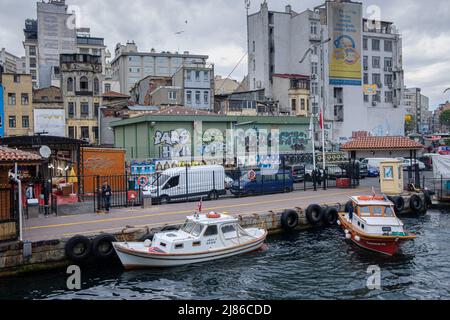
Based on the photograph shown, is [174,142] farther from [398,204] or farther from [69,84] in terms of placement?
[398,204]

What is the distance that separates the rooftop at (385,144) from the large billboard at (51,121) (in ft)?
131

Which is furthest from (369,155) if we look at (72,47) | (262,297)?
(72,47)

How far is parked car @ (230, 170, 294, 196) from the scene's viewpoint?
1389 inches

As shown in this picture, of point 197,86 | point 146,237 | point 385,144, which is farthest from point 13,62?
point 146,237

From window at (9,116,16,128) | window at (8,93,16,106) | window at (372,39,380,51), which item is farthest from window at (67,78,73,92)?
window at (372,39,380,51)

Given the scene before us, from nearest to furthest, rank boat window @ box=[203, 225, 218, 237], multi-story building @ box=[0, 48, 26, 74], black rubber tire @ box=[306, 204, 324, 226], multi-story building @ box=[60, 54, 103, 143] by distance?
boat window @ box=[203, 225, 218, 237]
black rubber tire @ box=[306, 204, 324, 226]
multi-story building @ box=[60, 54, 103, 143]
multi-story building @ box=[0, 48, 26, 74]

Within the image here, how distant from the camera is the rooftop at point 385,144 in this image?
3803cm

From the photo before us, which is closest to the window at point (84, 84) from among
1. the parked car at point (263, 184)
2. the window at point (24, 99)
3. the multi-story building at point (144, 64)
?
the window at point (24, 99)

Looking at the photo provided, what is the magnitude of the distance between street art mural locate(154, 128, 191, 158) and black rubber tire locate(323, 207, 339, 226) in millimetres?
28580

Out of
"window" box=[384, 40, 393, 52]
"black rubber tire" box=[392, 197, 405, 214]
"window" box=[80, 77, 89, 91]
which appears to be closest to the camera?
"black rubber tire" box=[392, 197, 405, 214]

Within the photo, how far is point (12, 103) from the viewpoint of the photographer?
61500 millimetres

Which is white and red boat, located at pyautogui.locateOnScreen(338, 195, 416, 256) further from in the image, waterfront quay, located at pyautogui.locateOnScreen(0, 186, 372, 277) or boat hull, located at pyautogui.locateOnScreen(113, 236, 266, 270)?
boat hull, located at pyautogui.locateOnScreen(113, 236, 266, 270)

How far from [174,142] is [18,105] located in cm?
2266

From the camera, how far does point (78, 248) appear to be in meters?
20.6
